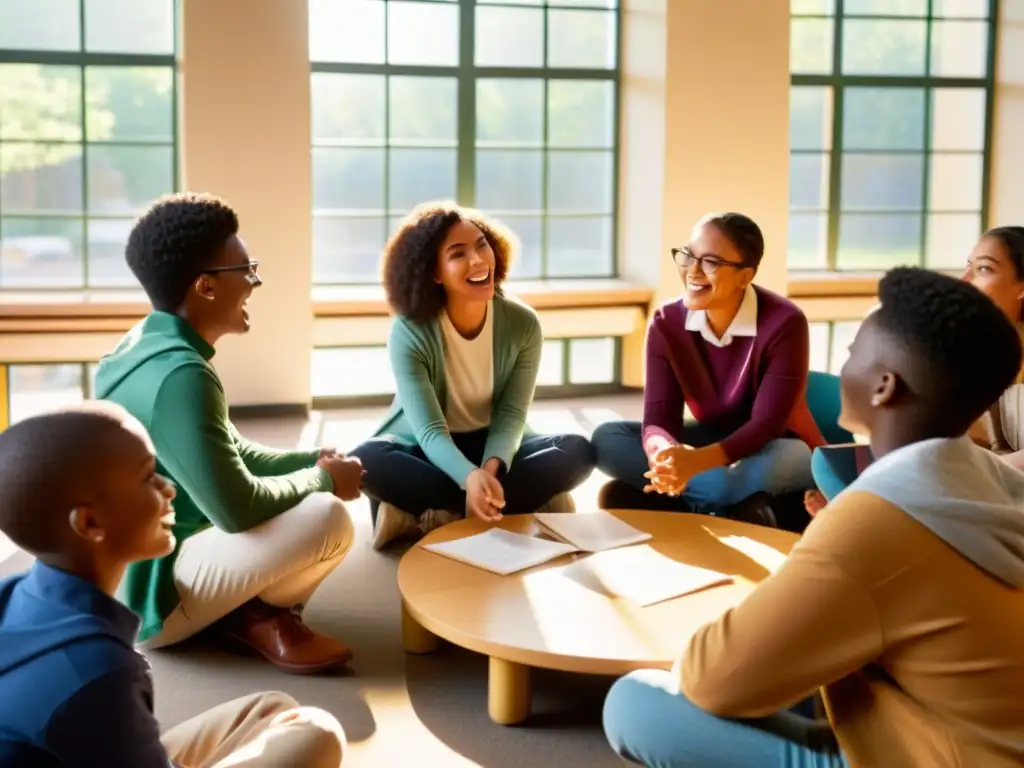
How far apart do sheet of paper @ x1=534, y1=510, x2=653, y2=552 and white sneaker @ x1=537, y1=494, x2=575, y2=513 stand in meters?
0.59

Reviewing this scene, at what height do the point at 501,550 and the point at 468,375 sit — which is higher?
the point at 468,375

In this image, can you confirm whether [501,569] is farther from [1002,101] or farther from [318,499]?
[1002,101]

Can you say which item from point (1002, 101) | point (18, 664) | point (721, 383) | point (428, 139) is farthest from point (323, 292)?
point (18, 664)

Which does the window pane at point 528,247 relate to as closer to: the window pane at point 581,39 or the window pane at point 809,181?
the window pane at point 581,39

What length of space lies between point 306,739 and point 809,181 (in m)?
6.18

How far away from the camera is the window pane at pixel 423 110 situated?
22.1 ft

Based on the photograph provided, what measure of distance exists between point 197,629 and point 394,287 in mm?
1262

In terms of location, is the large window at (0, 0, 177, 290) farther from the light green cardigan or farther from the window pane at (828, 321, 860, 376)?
the window pane at (828, 321, 860, 376)

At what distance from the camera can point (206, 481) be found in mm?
2824

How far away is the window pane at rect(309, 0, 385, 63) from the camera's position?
6543 mm

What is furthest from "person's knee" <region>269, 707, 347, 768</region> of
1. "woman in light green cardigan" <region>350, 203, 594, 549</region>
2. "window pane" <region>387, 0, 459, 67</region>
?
"window pane" <region>387, 0, 459, 67</region>

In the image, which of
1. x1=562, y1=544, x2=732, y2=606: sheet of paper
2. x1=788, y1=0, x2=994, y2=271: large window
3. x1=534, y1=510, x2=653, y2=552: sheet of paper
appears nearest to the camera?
x1=562, y1=544, x2=732, y2=606: sheet of paper

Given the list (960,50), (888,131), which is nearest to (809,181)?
(888,131)

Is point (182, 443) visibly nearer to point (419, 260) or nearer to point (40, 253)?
point (419, 260)
